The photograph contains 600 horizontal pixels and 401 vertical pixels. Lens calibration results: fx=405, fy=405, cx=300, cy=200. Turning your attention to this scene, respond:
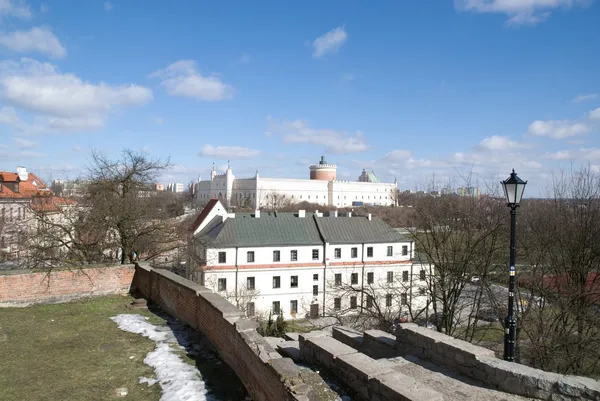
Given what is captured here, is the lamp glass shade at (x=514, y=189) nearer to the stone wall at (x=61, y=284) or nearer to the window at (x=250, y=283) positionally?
the stone wall at (x=61, y=284)

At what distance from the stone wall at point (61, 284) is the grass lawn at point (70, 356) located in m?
0.65

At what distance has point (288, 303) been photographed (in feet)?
103

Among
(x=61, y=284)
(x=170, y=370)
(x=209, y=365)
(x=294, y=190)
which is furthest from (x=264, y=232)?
(x=294, y=190)

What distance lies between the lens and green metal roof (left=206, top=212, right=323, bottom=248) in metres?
30.9

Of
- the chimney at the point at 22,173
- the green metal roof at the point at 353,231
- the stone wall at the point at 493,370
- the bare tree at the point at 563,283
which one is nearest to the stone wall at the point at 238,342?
the stone wall at the point at 493,370

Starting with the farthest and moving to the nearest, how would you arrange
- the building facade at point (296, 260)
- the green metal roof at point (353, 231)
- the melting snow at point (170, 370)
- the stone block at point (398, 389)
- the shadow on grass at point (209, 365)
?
the green metal roof at point (353, 231) < the building facade at point (296, 260) < the shadow on grass at point (209, 365) < the melting snow at point (170, 370) < the stone block at point (398, 389)

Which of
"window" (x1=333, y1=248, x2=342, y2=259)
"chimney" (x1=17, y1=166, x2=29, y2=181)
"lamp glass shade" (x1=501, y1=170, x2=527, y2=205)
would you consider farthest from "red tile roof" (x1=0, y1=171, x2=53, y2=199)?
"lamp glass shade" (x1=501, y1=170, x2=527, y2=205)

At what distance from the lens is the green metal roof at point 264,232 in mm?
30938

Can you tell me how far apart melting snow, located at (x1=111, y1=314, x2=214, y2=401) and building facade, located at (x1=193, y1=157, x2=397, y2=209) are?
327 feet

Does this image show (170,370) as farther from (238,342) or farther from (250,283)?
(250,283)

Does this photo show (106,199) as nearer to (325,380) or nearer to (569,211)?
(325,380)

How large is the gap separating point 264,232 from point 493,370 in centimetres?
2828

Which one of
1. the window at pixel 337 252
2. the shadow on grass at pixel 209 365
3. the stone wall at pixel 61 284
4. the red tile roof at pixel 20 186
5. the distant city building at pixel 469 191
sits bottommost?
the window at pixel 337 252

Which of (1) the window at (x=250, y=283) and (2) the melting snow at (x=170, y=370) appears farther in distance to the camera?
(1) the window at (x=250, y=283)
